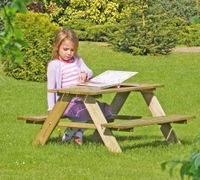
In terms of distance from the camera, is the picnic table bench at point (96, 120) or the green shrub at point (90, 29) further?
the green shrub at point (90, 29)

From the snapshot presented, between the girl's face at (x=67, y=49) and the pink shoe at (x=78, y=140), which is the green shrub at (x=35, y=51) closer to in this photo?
the girl's face at (x=67, y=49)

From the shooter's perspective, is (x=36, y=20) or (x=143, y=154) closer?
(x=143, y=154)

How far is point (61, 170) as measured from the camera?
27.1 feet

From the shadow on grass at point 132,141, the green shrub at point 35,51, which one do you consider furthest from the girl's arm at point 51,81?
the green shrub at point 35,51

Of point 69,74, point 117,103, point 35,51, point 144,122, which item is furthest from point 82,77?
point 35,51

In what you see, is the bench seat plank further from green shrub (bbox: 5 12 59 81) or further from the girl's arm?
green shrub (bbox: 5 12 59 81)

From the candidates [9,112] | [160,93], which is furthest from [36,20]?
[9,112]

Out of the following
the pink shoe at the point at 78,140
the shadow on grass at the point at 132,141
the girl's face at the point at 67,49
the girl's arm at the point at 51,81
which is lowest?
the shadow on grass at the point at 132,141

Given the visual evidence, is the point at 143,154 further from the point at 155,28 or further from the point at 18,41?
the point at 155,28

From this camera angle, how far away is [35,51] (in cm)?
1728

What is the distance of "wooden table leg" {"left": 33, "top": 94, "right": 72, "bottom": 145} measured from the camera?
372 inches

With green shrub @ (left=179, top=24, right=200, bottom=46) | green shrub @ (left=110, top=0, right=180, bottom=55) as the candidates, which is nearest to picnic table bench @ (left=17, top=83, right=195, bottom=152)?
green shrub @ (left=110, top=0, right=180, bottom=55)

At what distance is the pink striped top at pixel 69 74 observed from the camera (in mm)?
10008

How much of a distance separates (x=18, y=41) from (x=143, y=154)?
544 cm
